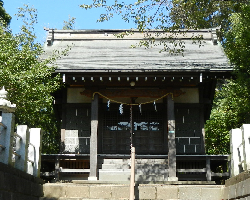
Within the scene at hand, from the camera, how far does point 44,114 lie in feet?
59.9

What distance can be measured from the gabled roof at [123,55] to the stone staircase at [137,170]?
2957 millimetres

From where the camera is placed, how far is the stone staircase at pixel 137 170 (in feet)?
37.2

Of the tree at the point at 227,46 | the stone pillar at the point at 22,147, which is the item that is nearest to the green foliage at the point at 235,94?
the tree at the point at 227,46

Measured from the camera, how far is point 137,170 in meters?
11.8

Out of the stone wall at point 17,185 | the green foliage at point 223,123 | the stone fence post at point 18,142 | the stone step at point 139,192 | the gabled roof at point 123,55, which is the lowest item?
the stone step at point 139,192

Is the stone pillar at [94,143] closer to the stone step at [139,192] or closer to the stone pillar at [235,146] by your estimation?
the stone step at [139,192]

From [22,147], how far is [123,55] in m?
7.32

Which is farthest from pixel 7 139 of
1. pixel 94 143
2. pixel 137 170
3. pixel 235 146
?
pixel 137 170

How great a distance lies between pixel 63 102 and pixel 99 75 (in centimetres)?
229

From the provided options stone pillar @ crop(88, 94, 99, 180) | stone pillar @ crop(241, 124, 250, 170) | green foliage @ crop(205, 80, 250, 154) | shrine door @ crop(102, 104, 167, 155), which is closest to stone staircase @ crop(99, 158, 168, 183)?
stone pillar @ crop(88, 94, 99, 180)

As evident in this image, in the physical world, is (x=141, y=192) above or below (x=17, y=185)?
below

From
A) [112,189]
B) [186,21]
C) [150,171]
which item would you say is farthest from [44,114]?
[112,189]

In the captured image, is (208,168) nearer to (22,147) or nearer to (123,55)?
(123,55)

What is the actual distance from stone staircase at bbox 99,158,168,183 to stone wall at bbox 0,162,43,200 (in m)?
4.02
